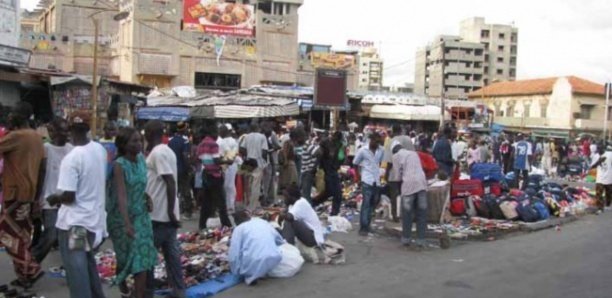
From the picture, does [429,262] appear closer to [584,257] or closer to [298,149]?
[584,257]

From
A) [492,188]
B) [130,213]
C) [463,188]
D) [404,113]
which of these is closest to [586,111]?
[404,113]

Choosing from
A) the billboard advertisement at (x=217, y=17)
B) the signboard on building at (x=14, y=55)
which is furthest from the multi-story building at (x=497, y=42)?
the signboard on building at (x=14, y=55)

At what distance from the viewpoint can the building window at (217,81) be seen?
44.6 meters

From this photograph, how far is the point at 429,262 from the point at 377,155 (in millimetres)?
2358

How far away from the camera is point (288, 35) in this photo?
158ft

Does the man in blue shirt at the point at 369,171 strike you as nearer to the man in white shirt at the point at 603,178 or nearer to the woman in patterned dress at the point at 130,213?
the woman in patterned dress at the point at 130,213

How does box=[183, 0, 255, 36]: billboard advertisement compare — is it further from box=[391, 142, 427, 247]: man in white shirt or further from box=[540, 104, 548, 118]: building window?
box=[391, 142, 427, 247]: man in white shirt

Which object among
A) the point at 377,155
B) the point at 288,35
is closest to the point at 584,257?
the point at 377,155

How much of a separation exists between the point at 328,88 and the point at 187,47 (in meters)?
27.0

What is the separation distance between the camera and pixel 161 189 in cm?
592

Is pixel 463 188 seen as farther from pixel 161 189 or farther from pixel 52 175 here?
pixel 52 175

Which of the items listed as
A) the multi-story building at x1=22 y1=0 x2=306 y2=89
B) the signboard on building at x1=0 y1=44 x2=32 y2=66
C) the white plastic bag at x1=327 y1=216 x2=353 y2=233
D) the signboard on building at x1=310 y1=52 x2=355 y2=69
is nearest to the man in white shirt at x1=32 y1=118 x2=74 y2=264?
the white plastic bag at x1=327 y1=216 x2=353 y2=233

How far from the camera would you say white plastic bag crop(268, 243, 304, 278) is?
7.48m

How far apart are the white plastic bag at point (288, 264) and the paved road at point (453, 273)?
4.8 inches
